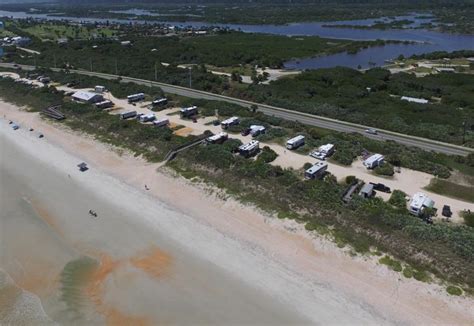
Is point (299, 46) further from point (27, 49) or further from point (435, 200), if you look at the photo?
point (435, 200)

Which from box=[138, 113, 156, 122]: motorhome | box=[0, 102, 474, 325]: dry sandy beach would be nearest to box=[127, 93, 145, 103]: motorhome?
box=[138, 113, 156, 122]: motorhome

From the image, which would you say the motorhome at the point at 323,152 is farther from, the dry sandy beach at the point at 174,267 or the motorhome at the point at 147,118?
the motorhome at the point at 147,118

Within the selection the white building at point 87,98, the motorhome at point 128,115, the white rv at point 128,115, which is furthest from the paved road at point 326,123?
the motorhome at point 128,115

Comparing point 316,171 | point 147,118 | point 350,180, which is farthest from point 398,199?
point 147,118

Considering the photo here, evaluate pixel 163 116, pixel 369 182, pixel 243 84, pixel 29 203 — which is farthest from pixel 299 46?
pixel 29 203

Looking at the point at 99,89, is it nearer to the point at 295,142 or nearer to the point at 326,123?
the point at 326,123

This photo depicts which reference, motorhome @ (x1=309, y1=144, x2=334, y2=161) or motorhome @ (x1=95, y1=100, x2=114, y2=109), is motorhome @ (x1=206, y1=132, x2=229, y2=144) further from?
motorhome @ (x1=95, y1=100, x2=114, y2=109)
